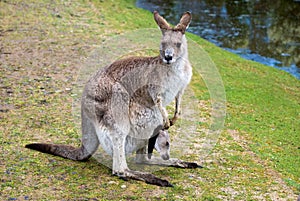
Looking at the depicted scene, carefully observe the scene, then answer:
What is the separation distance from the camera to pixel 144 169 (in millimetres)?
4445

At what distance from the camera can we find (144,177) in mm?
4133

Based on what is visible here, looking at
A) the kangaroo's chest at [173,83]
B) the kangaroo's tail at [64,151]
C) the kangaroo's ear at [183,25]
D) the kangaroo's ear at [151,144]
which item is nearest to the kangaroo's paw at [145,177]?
the kangaroo's ear at [151,144]

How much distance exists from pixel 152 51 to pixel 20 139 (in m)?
3.39

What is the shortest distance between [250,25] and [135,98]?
30.8ft

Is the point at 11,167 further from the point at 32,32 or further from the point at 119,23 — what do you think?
the point at 119,23

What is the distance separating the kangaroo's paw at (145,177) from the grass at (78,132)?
52 mm

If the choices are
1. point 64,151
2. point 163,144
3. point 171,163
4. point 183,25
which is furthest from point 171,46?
point 64,151

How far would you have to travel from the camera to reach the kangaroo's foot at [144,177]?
4.11m

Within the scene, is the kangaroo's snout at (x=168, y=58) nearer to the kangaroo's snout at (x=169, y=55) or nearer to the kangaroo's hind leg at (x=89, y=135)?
the kangaroo's snout at (x=169, y=55)

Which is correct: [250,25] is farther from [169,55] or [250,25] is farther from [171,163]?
[169,55]

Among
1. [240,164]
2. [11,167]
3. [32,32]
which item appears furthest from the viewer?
[32,32]

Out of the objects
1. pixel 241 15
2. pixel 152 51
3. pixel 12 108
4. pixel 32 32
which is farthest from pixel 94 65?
pixel 241 15

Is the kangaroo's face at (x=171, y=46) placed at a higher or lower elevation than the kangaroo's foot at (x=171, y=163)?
higher

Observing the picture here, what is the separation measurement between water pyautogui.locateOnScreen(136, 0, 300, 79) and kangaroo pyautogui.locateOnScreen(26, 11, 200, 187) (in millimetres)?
5971
